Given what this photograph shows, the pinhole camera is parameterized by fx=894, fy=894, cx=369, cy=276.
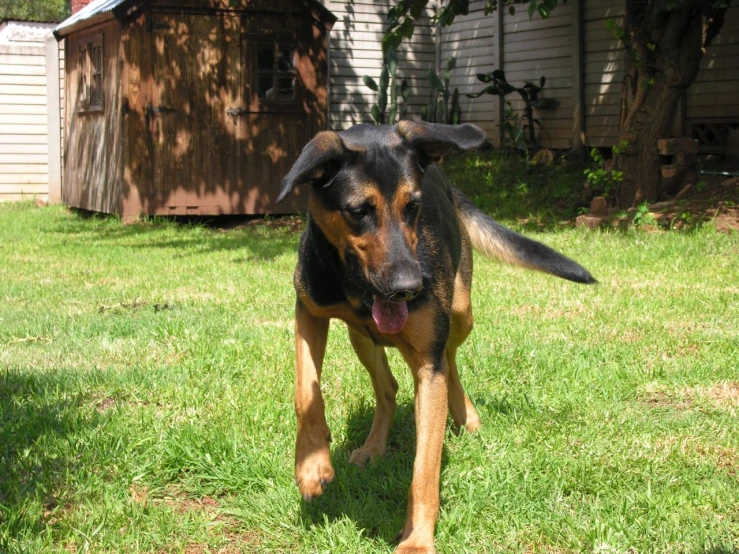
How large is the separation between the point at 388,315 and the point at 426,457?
1.82 feet

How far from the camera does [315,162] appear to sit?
3354 millimetres

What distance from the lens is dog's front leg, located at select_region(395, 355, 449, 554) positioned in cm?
326

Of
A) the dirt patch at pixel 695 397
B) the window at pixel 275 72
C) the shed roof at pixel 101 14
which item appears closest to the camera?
the dirt patch at pixel 695 397

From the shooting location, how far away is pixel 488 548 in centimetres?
336

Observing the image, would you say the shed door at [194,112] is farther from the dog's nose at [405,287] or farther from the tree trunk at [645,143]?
the dog's nose at [405,287]

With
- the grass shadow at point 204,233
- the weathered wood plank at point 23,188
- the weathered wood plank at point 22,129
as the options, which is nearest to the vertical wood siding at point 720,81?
the grass shadow at point 204,233

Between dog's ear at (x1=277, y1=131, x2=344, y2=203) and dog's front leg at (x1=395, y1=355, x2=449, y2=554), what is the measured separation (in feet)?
2.72

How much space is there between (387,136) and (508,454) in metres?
1.57

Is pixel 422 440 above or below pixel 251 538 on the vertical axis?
above

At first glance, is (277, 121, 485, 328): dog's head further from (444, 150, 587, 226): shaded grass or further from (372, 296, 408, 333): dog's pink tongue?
(444, 150, 587, 226): shaded grass

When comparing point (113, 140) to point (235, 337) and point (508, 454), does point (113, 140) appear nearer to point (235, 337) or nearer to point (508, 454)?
point (235, 337)

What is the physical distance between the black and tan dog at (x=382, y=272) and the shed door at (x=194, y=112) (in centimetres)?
1169

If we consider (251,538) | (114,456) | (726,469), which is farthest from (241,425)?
(726,469)

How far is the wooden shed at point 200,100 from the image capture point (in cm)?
1491
